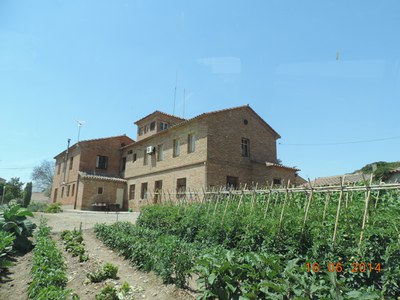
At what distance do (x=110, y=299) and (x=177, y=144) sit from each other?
16.6m

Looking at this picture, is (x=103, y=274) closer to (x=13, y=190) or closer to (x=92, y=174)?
(x=92, y=174)

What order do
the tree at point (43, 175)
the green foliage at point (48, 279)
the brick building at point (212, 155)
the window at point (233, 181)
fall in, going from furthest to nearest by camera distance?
the tree at point (43, 175) → the window at point (233, 181) → the brick building at point (212, 155) → the green foliage at point (48, 279)

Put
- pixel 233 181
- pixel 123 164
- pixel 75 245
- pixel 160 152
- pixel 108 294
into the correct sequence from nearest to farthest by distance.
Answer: pixel 108 294 → pixel 75 245 → pixel 233 181 → pixel 160 152 → pixel 123 164

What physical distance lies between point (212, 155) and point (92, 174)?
48.6 feet

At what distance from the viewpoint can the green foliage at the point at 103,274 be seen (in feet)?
18.5

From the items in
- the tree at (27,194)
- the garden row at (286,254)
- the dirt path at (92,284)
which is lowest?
the dirt path at (92,284)

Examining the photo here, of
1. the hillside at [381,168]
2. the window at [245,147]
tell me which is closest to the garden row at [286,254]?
the window at [245,147]

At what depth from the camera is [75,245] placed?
8383mm

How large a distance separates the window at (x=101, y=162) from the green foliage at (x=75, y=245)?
18979 mm

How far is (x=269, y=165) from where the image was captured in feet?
64.8

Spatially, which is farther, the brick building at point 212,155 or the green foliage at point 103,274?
the brick building at point 212,155

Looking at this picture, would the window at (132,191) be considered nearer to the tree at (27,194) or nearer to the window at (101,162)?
the window at (101,162)

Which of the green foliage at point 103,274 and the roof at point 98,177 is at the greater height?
the roof at point 98,177

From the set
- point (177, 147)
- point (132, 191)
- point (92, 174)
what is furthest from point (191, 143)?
point (92, 174)
